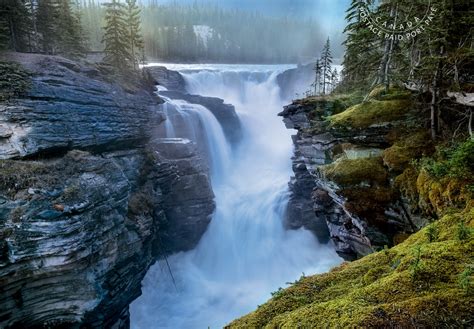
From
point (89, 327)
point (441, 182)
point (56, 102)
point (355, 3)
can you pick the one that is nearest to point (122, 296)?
point (89, 327)

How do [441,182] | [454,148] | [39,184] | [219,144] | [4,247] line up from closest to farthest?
1. [441,182]
2. [454,148]
3. [4,247]
4. [39,184]
5. [219,144]

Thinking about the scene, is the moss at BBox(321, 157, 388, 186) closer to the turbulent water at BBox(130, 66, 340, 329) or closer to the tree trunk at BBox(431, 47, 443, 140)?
the tree trunk at BBox(431, 47, 443, 140)

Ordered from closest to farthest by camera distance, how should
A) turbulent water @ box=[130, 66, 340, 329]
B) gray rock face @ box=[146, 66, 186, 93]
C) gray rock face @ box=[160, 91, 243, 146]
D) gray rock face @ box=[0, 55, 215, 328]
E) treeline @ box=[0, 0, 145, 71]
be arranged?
gray rock face @ box=[0, 55, 215, 328] → turbulent water @ box=[130, 66, 340, 329] → treeline @ box=[0, 0, 145, 71] → gray rock face @ box=[160, 91, 243, 146] → gray rock face @ box=[146, 66, 186, 93]

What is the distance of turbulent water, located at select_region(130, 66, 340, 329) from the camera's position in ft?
70.5

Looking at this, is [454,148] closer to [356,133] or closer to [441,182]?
[441,182]

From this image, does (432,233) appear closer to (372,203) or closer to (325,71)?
(372,203)

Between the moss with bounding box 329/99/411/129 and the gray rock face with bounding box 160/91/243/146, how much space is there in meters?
26.9

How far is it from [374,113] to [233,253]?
1732cm

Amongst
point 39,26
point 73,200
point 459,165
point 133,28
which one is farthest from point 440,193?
point 39,26

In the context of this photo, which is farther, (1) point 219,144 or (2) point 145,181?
(1) point 219,144

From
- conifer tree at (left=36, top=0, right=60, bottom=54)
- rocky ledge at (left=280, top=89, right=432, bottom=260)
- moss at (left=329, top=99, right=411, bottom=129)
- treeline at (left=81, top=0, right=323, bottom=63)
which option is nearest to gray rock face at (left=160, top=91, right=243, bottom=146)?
conifer tree at (left=36, top=0, right=60, bottom=54)

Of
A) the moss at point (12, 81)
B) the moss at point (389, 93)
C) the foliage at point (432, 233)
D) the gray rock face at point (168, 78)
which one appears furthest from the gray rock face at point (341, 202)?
the gray rock face at point (168, 78)

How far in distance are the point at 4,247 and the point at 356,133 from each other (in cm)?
1459

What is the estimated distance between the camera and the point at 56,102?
16906 mm
